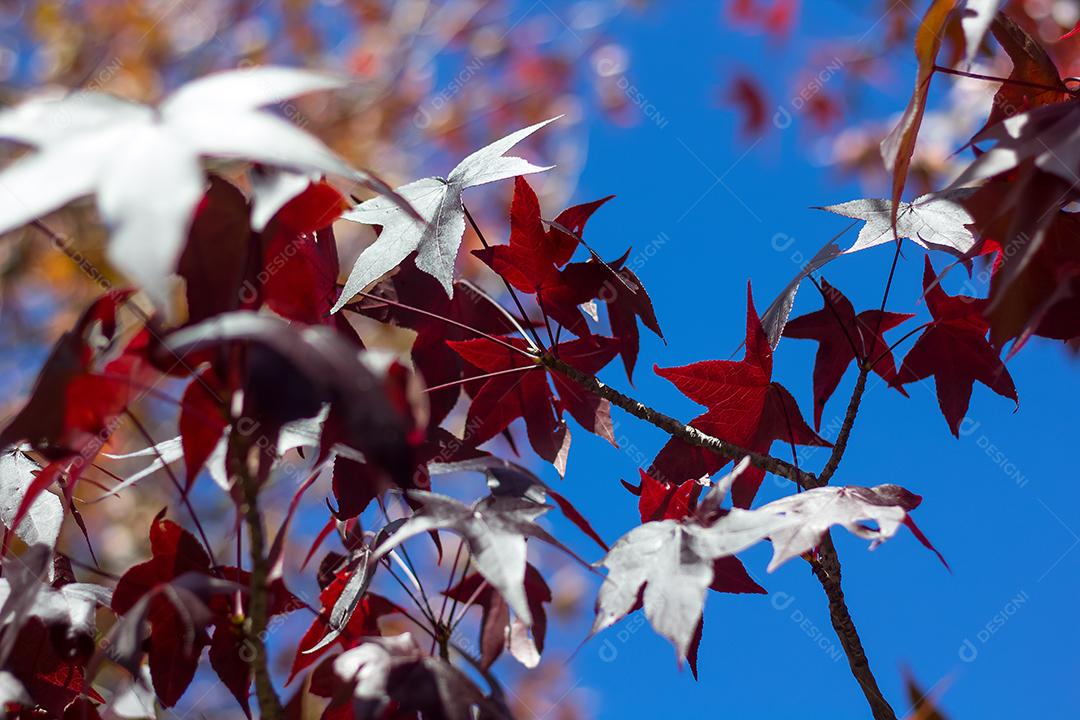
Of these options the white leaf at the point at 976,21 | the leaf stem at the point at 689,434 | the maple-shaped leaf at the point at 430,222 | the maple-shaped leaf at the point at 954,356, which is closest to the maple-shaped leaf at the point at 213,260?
the maple-shaped leaf at the point at 430,222

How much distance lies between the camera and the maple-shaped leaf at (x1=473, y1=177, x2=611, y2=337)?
993mm

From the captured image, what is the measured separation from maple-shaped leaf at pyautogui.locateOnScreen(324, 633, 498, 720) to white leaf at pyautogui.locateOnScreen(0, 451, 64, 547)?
0.36 m

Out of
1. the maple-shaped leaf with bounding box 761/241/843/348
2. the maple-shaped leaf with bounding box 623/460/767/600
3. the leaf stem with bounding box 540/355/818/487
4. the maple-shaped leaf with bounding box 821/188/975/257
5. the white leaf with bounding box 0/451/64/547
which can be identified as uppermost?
the maple-shaped leaf with bounding box 821/188/975/257

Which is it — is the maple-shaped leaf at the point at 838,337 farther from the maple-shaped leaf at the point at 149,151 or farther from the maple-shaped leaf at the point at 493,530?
the maple-shaped leaf at the point at 149,151

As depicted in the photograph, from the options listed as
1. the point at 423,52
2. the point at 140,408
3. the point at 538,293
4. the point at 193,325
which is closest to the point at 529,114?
the point at 423,52

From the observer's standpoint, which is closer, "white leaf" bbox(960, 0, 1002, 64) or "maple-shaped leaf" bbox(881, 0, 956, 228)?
"white leaf" bbox(960, 0, 1002, 64)

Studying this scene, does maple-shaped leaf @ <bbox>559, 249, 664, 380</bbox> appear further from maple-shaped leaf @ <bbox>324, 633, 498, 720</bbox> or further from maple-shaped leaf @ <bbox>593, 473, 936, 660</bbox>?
maple-shaped leaf @ <bbox>324, 633, 498, 720</bbox>

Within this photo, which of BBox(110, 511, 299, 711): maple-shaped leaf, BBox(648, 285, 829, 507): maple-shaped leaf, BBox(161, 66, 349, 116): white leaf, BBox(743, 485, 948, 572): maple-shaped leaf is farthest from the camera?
BBox(648, 285, 829, 507): maple-shaped leaf

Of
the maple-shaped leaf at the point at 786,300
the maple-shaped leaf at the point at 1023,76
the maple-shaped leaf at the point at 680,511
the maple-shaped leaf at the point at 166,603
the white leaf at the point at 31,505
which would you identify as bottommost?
the white leaf at the point at 31,505

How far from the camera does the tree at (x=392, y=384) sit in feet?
1.75

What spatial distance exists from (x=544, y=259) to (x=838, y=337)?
1.11ft

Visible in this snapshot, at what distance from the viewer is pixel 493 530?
0.69 meters

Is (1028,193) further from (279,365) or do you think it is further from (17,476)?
(17,476)

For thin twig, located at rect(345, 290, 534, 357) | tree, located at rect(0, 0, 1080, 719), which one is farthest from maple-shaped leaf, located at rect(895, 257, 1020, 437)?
thin twig, located at rect(345, 290, 534, 357)
